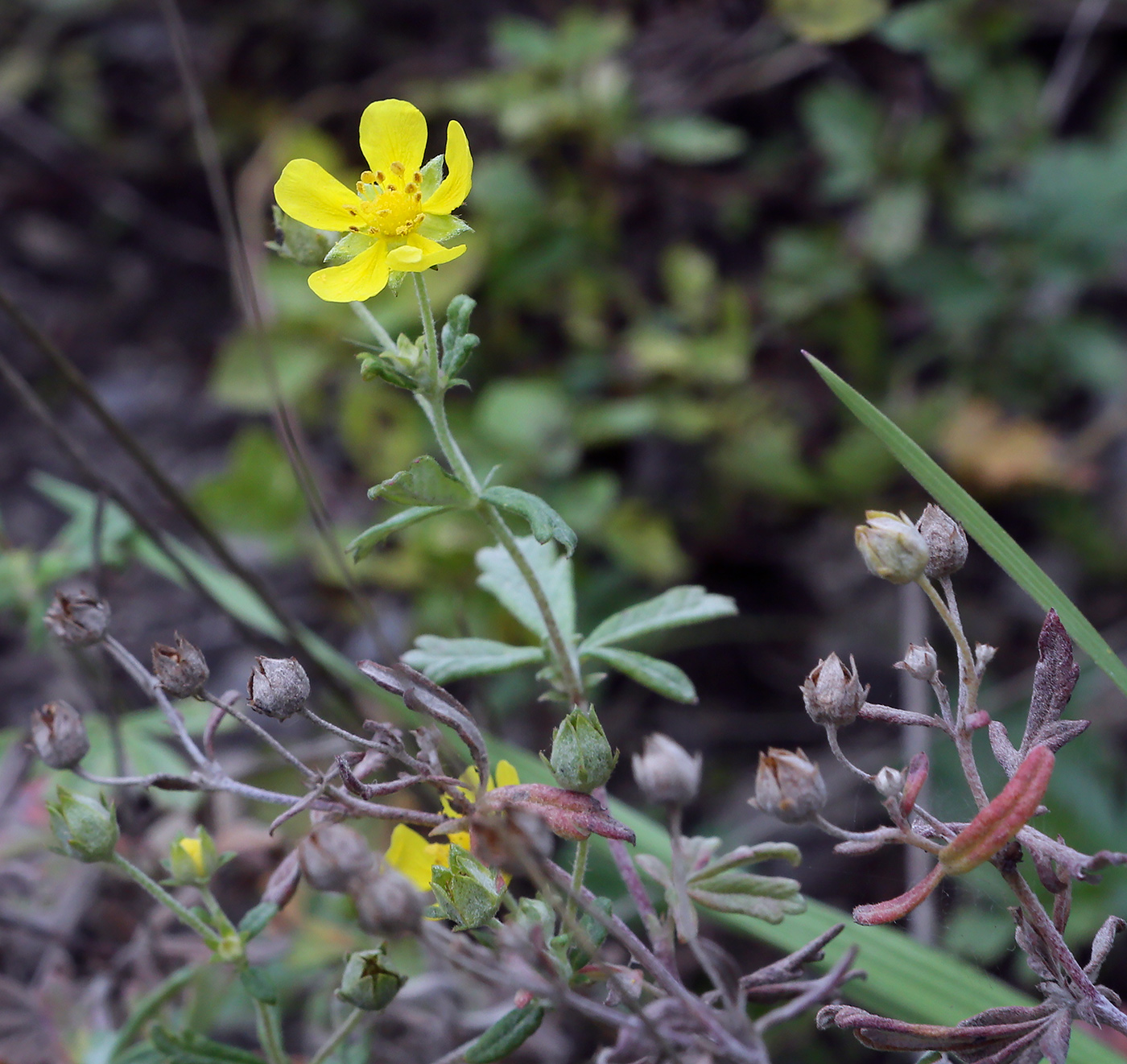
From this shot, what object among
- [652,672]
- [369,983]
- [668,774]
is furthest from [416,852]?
[668,774]

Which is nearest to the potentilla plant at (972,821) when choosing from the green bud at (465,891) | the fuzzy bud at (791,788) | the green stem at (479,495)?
the fuzzy bud at (791,788)

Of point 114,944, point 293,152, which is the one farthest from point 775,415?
point 114,944

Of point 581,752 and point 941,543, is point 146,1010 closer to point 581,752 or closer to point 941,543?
point 581,752

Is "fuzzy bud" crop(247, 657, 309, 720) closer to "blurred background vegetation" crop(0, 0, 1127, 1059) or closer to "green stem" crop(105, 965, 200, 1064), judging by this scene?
"green stem" crop(105, 965, 200, 1064)

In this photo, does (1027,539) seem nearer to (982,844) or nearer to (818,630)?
(818,630)

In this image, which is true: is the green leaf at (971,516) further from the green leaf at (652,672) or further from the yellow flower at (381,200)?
the yellow flower at (381,200)

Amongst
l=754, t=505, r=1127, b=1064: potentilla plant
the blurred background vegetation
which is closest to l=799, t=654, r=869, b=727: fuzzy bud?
l=754, t=505, r=1127, b=1064: potentilla plant

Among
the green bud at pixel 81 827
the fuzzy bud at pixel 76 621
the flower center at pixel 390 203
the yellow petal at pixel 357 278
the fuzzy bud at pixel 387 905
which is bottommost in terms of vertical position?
the green bud at pixel 81 827
